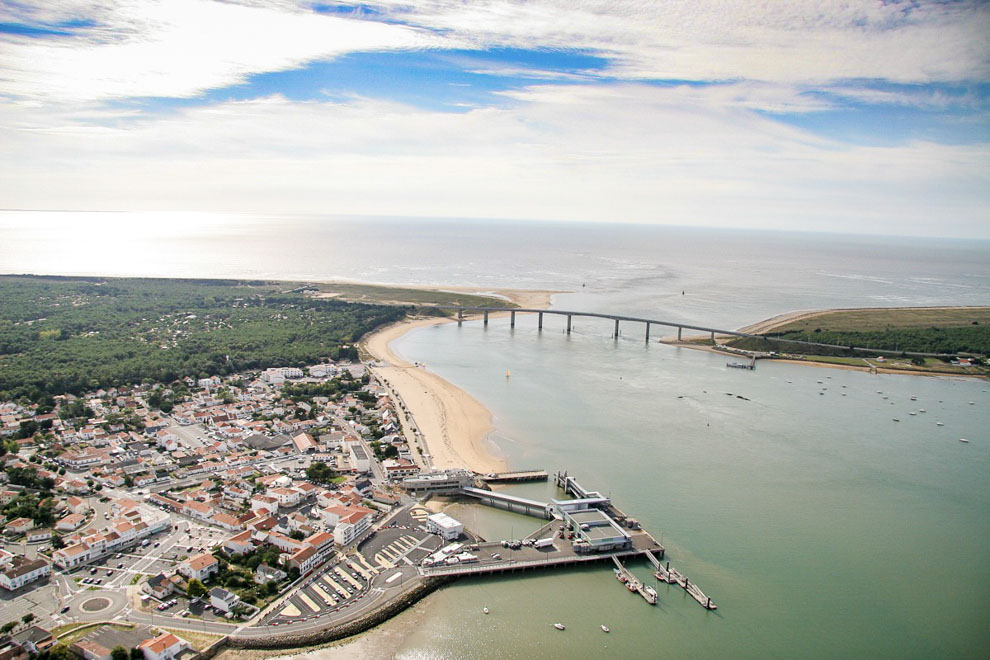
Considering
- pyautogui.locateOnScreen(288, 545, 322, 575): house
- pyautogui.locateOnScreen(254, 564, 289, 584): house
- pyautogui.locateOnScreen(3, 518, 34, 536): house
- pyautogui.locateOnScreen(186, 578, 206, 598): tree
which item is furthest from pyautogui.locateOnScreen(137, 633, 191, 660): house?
pyautogui.locateOnScreen(3, 518, 34, 536): house

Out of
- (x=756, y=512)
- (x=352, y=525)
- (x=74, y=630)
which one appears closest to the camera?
(x=74, y=630)

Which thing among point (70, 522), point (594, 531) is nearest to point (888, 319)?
point (594, 531)

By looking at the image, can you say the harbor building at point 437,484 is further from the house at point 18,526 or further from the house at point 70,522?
the house at point 18,526

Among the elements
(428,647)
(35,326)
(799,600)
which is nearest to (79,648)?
(428,647)

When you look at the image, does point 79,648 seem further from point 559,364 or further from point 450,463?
point 559,364

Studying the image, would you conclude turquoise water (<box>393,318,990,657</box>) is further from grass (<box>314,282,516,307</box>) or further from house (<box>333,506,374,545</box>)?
grass (<box>314,282,516,307</box>)

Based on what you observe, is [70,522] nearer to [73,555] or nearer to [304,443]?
[73,555]
